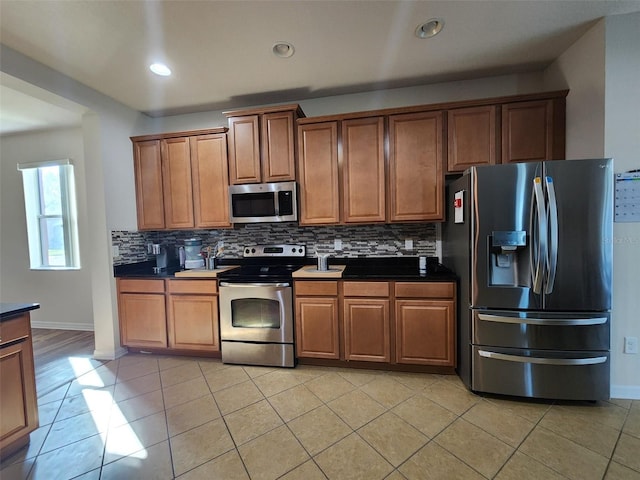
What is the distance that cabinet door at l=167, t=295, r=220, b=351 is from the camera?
2684mm

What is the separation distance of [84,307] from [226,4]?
4052 mm

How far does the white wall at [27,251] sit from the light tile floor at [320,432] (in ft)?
6.07

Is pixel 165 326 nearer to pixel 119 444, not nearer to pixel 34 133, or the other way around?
pixel 119 444

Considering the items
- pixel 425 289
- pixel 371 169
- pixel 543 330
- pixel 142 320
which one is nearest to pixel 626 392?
pixel 543 330

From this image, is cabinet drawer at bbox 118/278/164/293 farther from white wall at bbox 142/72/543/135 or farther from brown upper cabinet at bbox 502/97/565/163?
brown upper cabinet at bbox 502/97/565/163

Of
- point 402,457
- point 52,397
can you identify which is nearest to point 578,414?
point 402,457

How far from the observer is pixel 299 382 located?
2281 mm

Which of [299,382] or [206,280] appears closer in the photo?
[299,382]

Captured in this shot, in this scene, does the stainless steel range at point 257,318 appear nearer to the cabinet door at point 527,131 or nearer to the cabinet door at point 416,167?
the cabinet door at point 416,167

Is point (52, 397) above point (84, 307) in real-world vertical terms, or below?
below

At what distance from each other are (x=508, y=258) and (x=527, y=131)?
3.85 ft

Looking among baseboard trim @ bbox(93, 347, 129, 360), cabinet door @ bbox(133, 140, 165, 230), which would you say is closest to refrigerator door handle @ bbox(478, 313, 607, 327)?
cabinet door @ bbox(133, 140, 165, 230)

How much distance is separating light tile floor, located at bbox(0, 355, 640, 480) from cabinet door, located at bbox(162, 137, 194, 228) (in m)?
1.63

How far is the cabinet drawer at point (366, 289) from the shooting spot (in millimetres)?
2350
